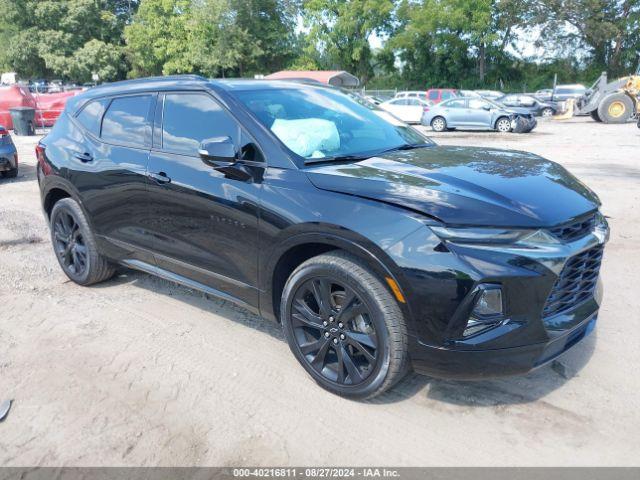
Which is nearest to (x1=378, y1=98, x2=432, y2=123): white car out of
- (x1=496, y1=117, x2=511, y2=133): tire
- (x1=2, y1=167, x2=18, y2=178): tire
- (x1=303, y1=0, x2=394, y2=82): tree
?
(x1=496, y1=117, x2=511, y2=133): tire

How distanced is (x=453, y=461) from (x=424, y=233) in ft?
3.64

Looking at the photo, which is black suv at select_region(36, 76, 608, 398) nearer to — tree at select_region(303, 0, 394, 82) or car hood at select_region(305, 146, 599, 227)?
car hood at select_region(305, 146, 599, 227)

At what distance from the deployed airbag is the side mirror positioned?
12.3 inches

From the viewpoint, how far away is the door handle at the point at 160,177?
3.82 m

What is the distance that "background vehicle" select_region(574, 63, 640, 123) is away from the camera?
77.5ft

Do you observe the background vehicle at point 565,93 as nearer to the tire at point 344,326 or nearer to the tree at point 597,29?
the tree at point 597,29

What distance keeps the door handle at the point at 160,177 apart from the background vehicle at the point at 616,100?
25.0 metres

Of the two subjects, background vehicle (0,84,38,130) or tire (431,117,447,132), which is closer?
background vehicle (0,84,38,130)

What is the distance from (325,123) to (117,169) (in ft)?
5.58

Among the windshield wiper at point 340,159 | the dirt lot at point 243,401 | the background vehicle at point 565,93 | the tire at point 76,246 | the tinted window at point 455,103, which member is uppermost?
the background vehicle at point 565,93

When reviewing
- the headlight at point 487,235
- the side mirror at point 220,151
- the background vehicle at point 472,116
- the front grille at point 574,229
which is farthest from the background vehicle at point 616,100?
the side mirror at point 220,151

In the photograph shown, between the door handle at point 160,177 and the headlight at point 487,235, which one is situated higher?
the door handle at point 160,177

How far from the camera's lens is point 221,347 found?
149 inches

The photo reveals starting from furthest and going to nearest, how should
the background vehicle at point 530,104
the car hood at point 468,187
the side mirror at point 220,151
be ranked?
the background vehicle at point 530,104 < the side mirror at point 220,151 < the car hood at point 468,187
